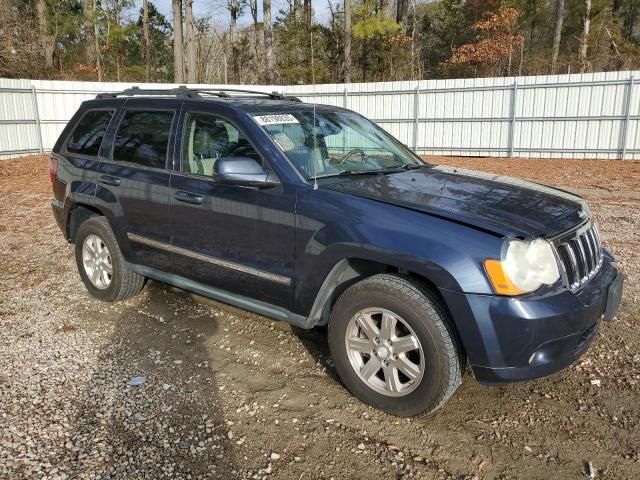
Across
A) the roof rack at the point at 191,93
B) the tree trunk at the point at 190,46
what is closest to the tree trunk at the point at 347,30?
the tree trunk at the point at 190,46

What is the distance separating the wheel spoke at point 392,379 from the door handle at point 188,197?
1.77 m

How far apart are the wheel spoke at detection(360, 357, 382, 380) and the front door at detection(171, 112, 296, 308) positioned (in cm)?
66

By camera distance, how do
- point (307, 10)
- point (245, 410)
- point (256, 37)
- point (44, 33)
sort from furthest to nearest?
point (256, 37)
point (307, 10)
point (44, 33)
point (245, 410)

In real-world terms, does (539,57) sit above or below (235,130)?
above

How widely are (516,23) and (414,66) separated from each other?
256 inches

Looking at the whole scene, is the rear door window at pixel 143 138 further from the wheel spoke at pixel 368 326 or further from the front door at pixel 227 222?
the wheel spoke at pixel 368 326

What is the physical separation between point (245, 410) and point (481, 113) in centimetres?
1551

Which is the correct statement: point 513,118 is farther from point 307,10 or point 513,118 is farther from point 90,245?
point 307,10

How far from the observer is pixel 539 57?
29.2 meters

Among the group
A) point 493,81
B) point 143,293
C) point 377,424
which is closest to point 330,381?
point 377,424

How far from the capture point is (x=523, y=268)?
268 cm

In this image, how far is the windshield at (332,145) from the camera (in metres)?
3.58

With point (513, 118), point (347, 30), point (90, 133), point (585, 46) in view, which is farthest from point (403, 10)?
point (90, 133)

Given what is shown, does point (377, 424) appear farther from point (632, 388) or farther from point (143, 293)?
point (143, 293)
